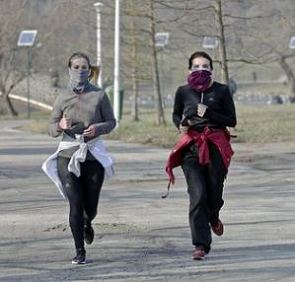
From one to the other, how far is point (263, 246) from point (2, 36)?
130 ft

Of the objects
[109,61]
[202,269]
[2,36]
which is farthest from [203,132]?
[2,36]

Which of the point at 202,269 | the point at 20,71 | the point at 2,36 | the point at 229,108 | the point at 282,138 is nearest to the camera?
the point at 202,269

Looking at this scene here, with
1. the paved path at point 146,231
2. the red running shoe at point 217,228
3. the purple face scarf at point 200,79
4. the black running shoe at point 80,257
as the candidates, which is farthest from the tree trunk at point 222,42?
the black running shoe at point 80,257

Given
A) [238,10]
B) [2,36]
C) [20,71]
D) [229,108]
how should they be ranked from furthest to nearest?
[20,71]
[2,36]
[238,10]
[229,108]

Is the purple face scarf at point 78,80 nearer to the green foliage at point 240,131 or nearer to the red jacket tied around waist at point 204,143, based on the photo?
the red jacket tied around waist at point 204,143

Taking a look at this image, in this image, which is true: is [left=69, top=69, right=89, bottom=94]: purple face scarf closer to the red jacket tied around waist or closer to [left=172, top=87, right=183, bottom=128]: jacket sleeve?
[left=172, top=87, right=183, bottom=128]: jacket sleeve

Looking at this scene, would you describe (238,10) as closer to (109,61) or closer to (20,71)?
(109,61)

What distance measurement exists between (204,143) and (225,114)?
1.20ft

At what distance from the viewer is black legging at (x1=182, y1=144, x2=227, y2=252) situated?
9.11m

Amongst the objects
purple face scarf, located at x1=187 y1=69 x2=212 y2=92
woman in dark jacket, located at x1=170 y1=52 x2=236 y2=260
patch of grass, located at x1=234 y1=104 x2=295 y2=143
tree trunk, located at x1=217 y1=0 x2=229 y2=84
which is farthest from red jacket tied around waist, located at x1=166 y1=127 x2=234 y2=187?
tree trunk, located at x1=217 y1=0 x2=229 y2=84

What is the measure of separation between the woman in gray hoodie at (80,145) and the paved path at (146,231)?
1.67 ft

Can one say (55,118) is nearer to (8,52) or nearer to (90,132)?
(90,132)

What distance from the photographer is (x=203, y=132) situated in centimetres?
916

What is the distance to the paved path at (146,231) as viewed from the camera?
8617 mm
